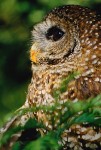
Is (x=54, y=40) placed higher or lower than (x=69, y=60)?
higher

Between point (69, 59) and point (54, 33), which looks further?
point (54, 33)

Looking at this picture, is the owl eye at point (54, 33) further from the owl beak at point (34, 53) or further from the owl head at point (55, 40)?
the owl beak at point (34, 53)

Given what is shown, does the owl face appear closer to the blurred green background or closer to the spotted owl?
Result: the spotted owl

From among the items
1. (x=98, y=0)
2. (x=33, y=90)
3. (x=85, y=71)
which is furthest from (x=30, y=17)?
(x=85, y=71)

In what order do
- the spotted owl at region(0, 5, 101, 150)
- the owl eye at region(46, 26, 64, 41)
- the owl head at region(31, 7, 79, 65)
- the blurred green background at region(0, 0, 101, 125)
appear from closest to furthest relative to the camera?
the spotted owl at region(0, 5, 101, 150) < the owl head at region(31, 7, 79, 65) < the owl eye at region(46, 26, 64, 41) < the blurred green background at region(0, 0, 101, 125)

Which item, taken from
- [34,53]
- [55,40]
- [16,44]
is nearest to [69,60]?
[55,40]

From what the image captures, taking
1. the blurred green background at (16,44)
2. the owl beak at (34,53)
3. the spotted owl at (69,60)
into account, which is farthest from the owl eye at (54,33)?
the blurred green background at (16,44)

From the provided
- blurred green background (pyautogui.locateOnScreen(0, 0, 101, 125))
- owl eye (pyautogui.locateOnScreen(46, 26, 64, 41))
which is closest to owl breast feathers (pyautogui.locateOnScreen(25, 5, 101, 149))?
owl eye (pyautogui.locateOnScreen(46, 26, 64, 41))

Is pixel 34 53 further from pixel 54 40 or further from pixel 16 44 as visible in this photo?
pixel 16 44
